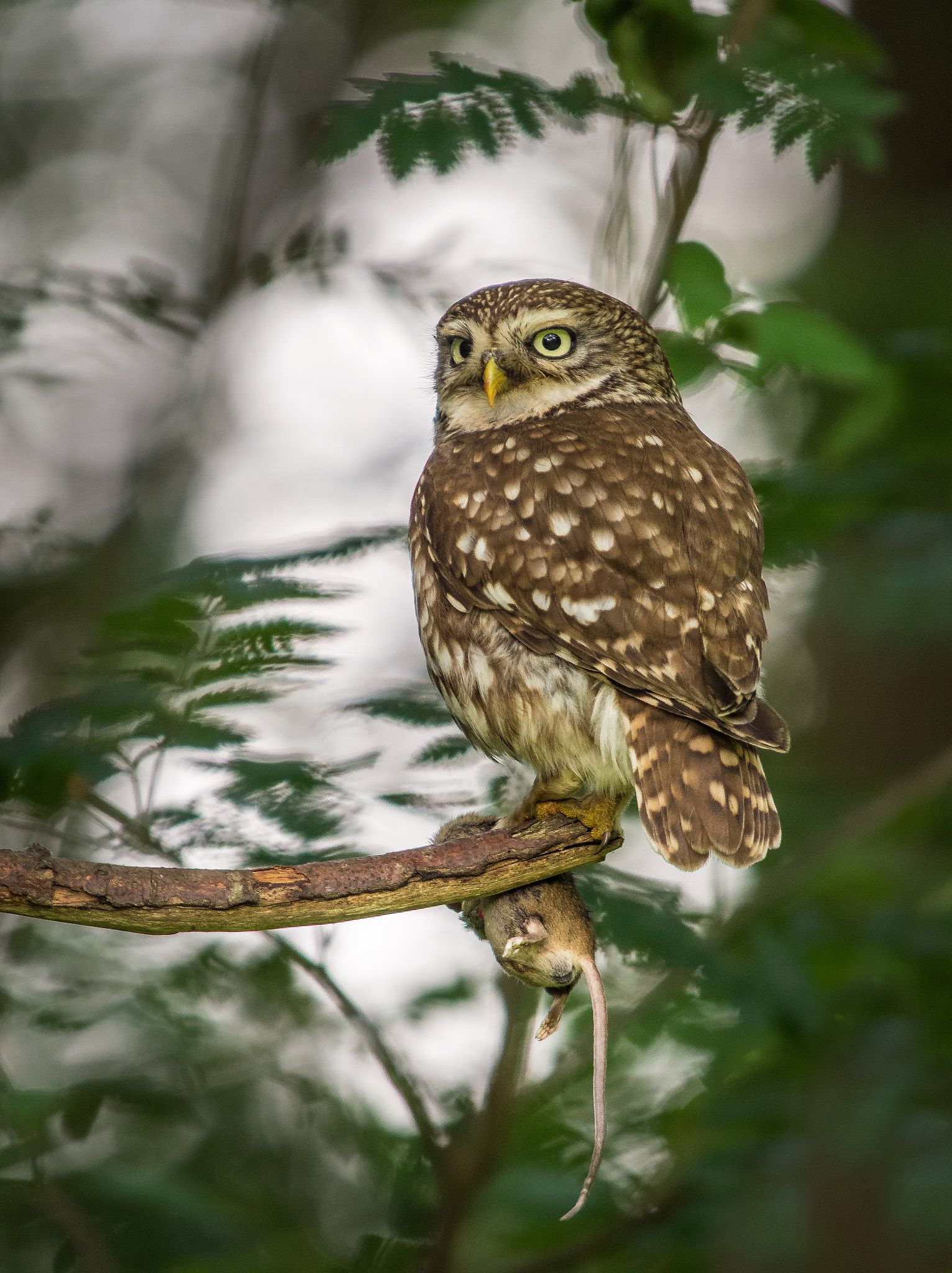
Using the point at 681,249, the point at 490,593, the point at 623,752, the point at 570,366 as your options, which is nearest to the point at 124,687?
the point at 490,593

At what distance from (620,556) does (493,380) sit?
558 mm

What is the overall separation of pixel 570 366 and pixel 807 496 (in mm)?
583

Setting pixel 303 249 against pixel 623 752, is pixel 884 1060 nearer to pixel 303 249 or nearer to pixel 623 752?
pixel 623 752

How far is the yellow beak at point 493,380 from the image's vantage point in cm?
253

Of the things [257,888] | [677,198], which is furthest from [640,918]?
→ [677,198]

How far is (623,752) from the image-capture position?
2.17m

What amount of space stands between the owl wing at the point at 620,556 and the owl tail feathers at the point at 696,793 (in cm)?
7

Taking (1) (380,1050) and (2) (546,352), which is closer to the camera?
(1) (380,1050)

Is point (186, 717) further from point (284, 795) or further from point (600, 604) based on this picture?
point (600, 604)

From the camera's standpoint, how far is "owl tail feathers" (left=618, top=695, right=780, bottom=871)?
1.99 metres

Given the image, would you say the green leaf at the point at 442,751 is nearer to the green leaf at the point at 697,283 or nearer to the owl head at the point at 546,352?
the owl head at the point at 546,352

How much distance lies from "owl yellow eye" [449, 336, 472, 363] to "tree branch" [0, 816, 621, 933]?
119 centimetres

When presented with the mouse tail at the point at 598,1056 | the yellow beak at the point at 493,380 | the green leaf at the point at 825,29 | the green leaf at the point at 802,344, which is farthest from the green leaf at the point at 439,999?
the green leaf at the point at 825,29

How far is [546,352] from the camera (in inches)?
103
